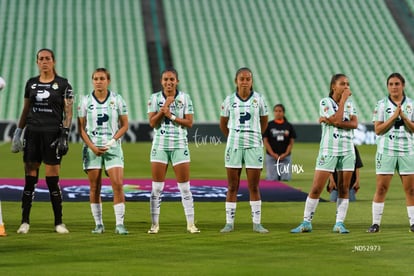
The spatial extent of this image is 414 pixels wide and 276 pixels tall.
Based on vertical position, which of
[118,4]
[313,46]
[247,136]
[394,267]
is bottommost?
[394,267]

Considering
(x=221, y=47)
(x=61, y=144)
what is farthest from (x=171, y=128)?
(x=221, y=47)

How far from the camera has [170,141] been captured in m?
10.9

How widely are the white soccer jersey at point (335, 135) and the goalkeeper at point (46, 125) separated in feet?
10.5

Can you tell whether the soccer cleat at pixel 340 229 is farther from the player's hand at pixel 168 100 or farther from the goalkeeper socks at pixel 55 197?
the goalkeeper socks at pixel 55 197

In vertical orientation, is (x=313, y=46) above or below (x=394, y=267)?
above

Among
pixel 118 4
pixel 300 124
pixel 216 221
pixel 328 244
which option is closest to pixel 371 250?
pixel 328 244

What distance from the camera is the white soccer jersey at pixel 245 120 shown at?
11.0 meters

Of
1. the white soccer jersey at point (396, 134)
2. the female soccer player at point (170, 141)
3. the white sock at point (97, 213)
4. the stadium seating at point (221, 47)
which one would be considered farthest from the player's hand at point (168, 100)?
the stadium seating at point (221, 47)

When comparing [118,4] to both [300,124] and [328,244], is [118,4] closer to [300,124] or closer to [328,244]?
[300,124]

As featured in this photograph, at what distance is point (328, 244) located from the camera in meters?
9.85

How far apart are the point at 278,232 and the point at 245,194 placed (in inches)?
202

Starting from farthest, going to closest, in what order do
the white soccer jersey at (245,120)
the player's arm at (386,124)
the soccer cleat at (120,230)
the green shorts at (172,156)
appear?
1. the white soccer jersey at (245,120)
2. the green shorts at (172,156)
3. the player's arm at (386,124)
4. the soccer cleat at (120,230)

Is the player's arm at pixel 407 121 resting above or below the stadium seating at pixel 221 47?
below

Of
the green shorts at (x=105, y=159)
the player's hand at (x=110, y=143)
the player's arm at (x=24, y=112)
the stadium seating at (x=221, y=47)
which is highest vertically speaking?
the stadium seating at (x=221, y=47)
